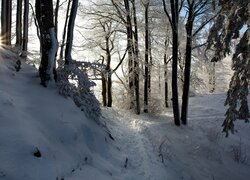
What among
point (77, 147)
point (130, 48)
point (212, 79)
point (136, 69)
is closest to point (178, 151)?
point (77, 147)

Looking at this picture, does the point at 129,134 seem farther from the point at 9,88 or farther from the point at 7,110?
the point at 7,110

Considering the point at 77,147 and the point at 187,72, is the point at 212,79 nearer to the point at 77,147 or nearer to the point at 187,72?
the point at 187,72

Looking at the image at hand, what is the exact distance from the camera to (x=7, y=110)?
6172mm

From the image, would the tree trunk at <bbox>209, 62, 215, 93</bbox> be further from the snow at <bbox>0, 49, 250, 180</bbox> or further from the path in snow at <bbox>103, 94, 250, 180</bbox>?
the snow at <bbox>0, 49, 250, 180</bbox>

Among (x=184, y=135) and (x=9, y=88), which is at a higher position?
(x=9, y=88)

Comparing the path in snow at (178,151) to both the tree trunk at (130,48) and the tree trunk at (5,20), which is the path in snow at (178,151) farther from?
the tree trunk at (130,48)

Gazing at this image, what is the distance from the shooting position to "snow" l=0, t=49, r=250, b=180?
5438mm

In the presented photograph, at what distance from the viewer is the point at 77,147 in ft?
23.7

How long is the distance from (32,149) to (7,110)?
1091 millimetres

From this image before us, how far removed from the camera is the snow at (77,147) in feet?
17.8

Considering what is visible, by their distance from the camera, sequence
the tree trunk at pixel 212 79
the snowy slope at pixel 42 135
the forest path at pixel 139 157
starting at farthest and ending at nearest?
the tree trunk at pixel 212 79 < the forest path at pixel 139 157 < the snowy slope at pixel 42 135

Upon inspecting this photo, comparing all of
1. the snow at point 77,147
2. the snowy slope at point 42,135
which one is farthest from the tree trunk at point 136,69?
the snowy slope at point 42,135

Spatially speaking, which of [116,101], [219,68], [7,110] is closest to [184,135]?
[7,110]

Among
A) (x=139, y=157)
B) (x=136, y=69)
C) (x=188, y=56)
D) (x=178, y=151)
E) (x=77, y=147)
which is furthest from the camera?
(x=136, y=69)
